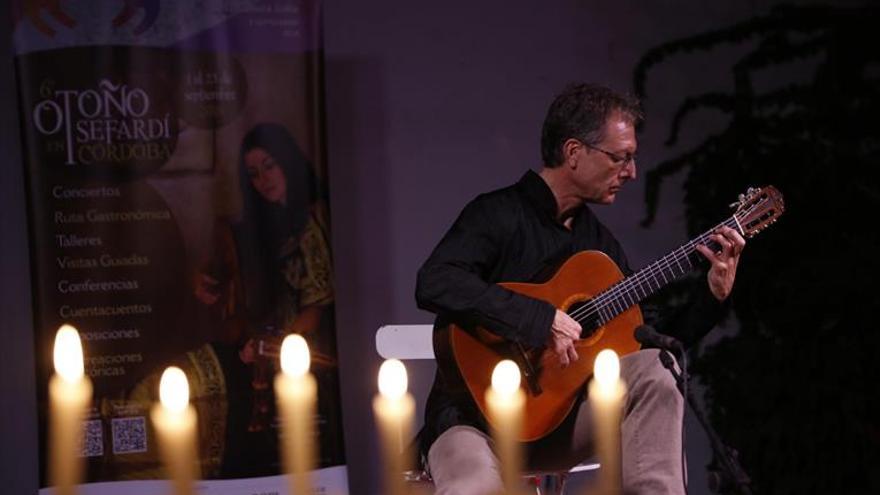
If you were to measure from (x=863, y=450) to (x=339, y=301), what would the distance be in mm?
1898

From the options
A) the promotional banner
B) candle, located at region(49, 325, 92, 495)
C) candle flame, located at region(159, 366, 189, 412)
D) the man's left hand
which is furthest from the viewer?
the promotional banner

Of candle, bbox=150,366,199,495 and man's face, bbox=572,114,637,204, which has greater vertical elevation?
man's face, bbox=572,114,637,204

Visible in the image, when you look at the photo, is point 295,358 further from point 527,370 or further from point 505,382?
point 527,370

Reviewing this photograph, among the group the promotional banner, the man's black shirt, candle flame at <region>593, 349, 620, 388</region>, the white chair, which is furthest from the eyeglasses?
candle flame at <region>593, 349, 620, 388</region>

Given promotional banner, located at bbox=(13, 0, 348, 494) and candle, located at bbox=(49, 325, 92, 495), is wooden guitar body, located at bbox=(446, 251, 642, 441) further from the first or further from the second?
candle, located at bbox=(49, 325, 92, 495)

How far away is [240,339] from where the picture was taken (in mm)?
3795

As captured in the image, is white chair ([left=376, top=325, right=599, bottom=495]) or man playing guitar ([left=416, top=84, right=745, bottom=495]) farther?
white chair ([left=376, top=325, right=599, bottom=495])

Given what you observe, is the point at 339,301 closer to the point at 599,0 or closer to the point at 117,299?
the point at 117,299

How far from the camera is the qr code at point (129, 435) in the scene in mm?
3693

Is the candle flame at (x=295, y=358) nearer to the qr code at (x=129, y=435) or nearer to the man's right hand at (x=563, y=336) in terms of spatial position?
the man's right hand at (x=563, y=336)

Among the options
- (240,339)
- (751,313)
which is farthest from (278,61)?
(751,313)

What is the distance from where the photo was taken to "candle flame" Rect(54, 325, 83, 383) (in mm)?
965

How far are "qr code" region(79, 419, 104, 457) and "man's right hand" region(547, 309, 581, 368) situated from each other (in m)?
1.71

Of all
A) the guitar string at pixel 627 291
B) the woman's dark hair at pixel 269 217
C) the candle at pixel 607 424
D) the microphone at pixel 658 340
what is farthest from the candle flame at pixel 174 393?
the woman's dark hair at pixel 269 217
